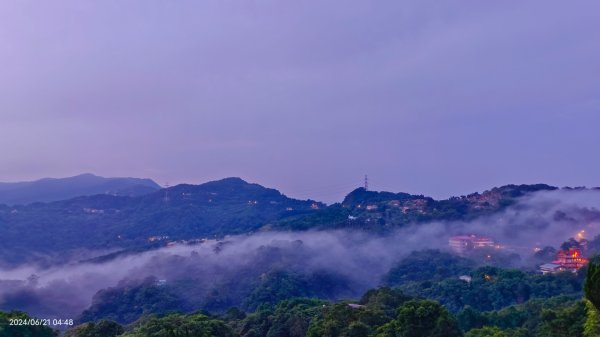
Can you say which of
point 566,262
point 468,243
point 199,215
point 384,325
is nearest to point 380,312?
point 384,325

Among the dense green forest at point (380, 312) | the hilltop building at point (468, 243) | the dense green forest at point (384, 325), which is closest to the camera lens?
the dense green forest at point (384, 325)

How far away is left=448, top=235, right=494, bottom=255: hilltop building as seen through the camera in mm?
80506

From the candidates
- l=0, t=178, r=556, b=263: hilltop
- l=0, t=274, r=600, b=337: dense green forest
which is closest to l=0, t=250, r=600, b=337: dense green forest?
l=0, t=274, r=600, b=337: dense green forest

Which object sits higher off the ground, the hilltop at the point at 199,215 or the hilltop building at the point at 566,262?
the hilltop at the point at 199,215

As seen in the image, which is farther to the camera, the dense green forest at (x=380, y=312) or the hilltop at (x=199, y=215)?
the hilltop at (x=199, y=215)

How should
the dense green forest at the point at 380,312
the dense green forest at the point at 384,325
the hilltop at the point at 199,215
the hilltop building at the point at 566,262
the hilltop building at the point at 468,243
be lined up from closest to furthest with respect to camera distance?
the dense green forest at the point at 384,325 < the dense green forest at the point at 380,312 < the hilltop building at the point at 566,262 < the hilltop building at the point at 468,243 < the hilltop at the point at 199,215

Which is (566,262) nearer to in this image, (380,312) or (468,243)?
(468,243)

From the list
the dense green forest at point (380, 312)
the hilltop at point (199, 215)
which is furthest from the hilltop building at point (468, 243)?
the dense green forest at point (380, 312)

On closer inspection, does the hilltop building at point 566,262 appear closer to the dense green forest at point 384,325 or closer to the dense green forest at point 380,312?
the dense green forest at point 380,312

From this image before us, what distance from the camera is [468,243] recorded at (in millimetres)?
82125

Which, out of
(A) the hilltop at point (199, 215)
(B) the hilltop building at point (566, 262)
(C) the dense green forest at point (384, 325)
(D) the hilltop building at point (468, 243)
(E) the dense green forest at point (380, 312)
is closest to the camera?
(C) the dense green forest at point (384, 325)

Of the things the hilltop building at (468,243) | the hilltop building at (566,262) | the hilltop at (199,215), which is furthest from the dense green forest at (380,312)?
the hilltop at (199,215)

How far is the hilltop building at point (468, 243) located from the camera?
80506 mm

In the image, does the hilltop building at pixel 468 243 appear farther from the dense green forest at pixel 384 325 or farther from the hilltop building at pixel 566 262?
the dense green forest at pixel 384 325
